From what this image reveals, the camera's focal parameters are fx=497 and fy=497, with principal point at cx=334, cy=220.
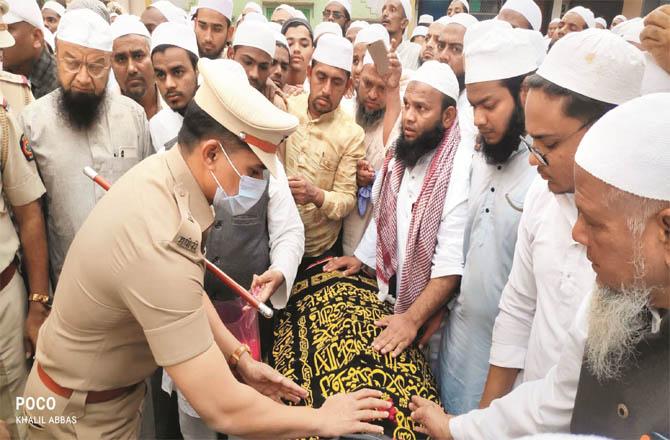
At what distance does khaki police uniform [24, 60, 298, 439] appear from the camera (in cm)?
140

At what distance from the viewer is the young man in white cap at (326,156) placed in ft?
10.4

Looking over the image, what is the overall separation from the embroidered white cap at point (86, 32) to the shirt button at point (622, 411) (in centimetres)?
293

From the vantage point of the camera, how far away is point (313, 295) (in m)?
2.74

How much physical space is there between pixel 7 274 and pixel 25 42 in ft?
6.11

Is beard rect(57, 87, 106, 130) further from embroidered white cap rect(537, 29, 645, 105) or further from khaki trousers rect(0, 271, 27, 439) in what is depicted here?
embroidered white cap rect(537, 29, 645, 105)

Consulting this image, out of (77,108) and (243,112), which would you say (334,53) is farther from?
(243,112)

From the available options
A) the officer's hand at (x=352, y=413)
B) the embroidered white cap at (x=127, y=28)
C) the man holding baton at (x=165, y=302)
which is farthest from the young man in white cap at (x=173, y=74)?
the officer's hand at (x=352, y=413)

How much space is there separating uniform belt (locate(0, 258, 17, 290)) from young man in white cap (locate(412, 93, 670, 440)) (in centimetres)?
246

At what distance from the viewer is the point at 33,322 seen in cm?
249

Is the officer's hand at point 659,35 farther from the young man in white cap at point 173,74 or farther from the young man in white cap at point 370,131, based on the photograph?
the young man in white cap at point 173,74

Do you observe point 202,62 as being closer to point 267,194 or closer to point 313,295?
point 267,194

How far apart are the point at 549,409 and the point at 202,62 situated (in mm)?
1627

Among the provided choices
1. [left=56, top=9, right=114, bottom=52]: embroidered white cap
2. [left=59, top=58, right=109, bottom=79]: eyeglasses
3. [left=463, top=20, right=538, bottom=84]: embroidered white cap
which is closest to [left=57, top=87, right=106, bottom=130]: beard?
[left=59, top=58, right=109, bottom=79]: eyeglasses

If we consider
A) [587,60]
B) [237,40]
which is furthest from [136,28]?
[587,60]
